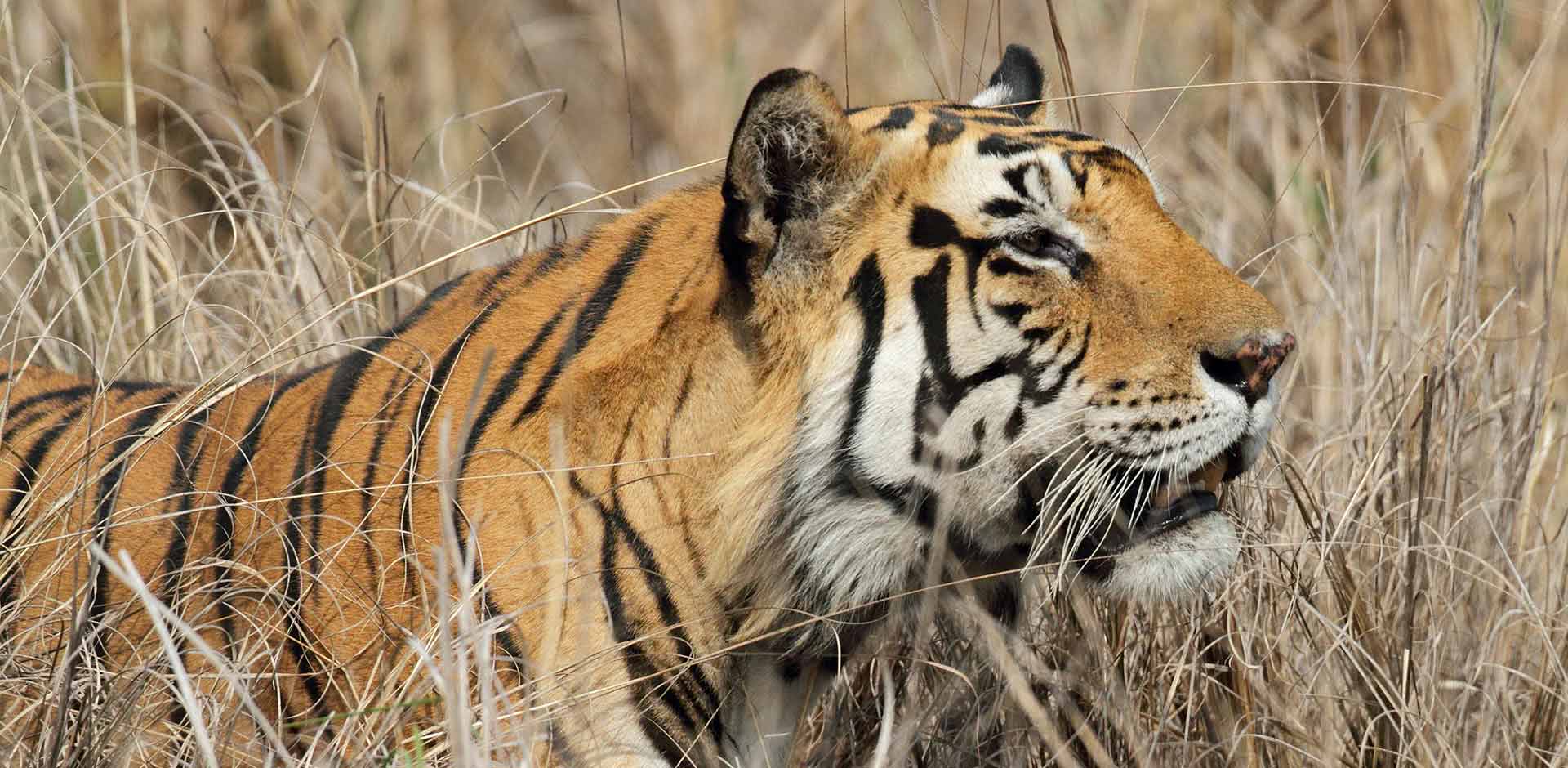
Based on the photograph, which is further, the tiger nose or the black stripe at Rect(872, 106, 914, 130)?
the black stripe at Rect(872, 106, 914, 130)

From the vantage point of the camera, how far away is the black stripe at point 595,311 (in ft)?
7.47

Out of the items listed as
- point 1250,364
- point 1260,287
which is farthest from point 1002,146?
point 1260,287

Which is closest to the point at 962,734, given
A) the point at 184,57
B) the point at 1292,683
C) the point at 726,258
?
the point at 1292,683

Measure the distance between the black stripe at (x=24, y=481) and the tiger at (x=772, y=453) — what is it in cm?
7

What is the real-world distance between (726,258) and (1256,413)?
0.74 m

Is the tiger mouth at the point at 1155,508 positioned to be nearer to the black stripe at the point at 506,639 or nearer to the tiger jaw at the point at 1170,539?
the tiger jaw at the point at 1170,539

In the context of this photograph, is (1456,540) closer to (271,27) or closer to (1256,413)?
(1256,413)

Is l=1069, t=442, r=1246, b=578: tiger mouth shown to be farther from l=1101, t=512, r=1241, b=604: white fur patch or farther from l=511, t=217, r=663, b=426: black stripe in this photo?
l=511, t=217, r=663, b=426: black stripe

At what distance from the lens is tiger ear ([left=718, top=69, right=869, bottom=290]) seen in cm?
215

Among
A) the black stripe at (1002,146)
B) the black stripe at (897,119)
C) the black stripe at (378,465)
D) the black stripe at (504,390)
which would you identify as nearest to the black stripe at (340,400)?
the black stripe at (378,465)

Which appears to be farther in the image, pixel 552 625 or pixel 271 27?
pixel 271 27

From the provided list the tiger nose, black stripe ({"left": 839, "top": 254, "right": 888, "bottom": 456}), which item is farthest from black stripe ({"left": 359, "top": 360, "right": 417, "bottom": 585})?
the tiger nose

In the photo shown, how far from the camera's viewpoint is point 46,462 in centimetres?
262

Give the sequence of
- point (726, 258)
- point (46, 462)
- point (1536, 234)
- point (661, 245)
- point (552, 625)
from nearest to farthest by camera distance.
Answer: point (552, 625) < point (726, 258) < point (661, 245) < point (46, 462) < point (1536, 234)
